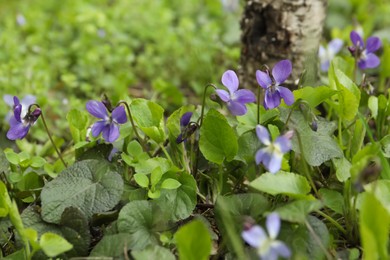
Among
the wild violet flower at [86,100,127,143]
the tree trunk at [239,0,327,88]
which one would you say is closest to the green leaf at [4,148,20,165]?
the wild violet flower at [86,100,127,143]

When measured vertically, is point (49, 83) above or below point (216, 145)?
below

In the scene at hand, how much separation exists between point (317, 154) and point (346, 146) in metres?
0.27

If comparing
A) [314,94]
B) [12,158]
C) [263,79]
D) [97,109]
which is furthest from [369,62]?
[12,158]

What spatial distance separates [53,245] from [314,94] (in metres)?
0.81

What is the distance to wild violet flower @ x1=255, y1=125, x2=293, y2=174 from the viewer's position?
4.66 feet

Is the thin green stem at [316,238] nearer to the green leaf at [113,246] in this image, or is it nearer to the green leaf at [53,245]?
the green leaf at [113,246]

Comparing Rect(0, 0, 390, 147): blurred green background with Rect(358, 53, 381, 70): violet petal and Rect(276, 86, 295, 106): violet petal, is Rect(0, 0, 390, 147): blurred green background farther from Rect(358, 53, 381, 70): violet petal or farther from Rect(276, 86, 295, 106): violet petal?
Rect(276, 86, 295, 106): violet petal

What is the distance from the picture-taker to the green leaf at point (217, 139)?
1.68 metres

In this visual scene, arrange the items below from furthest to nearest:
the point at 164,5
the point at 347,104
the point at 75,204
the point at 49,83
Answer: the point at 164,5 < the point at 49,83 < the point at 347,104 < the point at 75,204

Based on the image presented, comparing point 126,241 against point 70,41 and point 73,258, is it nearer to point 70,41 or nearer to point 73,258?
point 73,258

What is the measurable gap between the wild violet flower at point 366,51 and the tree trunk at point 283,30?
0.21 m

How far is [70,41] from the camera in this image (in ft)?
12.0

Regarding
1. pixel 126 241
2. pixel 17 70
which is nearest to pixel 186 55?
pixel 17 70

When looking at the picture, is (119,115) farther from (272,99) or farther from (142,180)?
(272,99)
